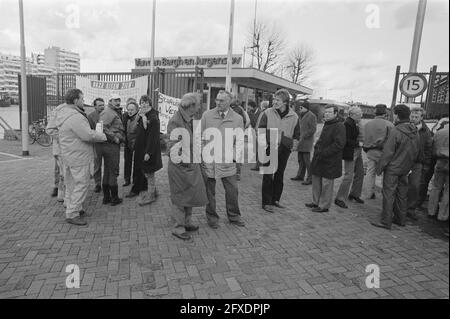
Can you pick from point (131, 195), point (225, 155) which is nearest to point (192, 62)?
point (131, 195)

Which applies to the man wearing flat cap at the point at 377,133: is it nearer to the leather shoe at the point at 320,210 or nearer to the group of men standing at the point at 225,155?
the group of men standing at the point at 225,155

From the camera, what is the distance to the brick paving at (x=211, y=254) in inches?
116

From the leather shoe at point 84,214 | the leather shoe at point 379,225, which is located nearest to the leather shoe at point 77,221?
the leather shoe at point 84,214

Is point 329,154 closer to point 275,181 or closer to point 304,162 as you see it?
point 275,181

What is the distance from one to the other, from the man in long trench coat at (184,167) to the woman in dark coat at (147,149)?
1150mm

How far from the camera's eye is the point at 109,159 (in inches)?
201

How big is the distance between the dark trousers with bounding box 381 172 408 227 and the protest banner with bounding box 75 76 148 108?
8279mm

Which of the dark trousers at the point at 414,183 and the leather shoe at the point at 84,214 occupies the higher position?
the dark trousers at the point at 414,183

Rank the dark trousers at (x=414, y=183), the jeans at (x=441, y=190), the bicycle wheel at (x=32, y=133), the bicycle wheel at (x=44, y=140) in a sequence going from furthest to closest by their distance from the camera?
the bicycle wheel at (x=32, y=133) < the bicycle wheel at (x=44, y=140) < the dark trousers at (x=414, y=183) < the jeans at (x=441, y=190)

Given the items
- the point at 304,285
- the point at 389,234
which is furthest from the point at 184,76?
the point at 304,285

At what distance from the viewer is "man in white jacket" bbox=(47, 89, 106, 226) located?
4145mm

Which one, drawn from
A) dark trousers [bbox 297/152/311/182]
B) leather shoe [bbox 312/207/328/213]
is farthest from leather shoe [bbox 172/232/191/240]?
dark trousers [bbox 297/152/311/182]

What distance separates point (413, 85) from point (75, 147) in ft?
22.9

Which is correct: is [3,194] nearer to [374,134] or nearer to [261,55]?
[374,134]
